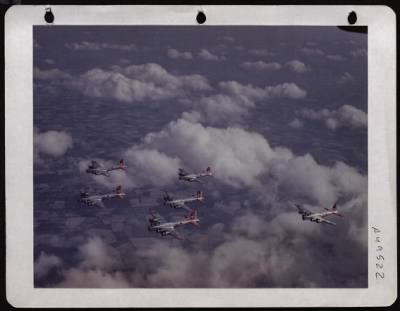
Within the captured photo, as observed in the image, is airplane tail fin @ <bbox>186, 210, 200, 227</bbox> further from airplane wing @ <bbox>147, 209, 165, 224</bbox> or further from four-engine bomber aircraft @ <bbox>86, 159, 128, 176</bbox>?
four-engine bomber aircraft @ <bbox>86, 159, 128, 176</bbox>

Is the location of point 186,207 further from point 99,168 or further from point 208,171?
point 99,168

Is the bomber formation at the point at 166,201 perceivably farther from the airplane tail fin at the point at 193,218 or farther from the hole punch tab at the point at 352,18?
the hole punch tab at the point at 352,18

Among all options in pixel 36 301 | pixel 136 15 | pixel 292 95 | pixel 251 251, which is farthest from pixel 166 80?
pixel 36 301

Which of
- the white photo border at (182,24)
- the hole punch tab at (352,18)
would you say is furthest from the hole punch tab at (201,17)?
the hole punch tab at (352,18)

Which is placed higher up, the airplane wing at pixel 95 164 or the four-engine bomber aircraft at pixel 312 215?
the airplane wing at pixel 95 164

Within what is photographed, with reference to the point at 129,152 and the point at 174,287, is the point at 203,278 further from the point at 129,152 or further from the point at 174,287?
the point at 129,152

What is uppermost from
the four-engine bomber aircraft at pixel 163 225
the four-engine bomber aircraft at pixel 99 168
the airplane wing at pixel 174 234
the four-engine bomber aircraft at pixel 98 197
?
the four-engine bomber aircraft at pixel 99 168

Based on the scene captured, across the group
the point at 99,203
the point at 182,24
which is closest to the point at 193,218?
the point at 99,203
